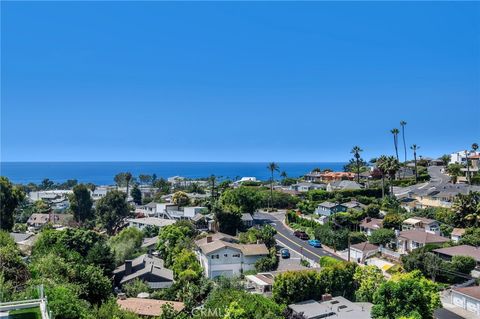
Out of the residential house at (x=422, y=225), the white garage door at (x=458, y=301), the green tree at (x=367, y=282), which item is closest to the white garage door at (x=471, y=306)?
the white garage door at (x=458, y=301)

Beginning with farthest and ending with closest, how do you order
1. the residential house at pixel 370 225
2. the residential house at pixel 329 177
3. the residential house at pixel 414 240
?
the residential house at pixel 329 177
the residential house at pixel 370 225
the residential house at pixel 414 240

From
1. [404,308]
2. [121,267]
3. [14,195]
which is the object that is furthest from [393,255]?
[14,195]

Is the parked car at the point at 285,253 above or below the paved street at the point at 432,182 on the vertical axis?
below

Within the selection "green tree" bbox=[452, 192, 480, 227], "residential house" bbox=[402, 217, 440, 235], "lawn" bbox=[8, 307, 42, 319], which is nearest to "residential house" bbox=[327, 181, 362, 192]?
"residential house" bbox=[402, 217, 440, 235]

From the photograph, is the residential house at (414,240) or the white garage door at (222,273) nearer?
the white garage door at (222,273)

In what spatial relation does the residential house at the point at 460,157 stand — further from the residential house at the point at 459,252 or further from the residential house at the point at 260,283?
the residential house at the point at 260,283

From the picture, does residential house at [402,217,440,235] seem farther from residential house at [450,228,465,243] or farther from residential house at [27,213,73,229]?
residential house at [27,213,73,229]

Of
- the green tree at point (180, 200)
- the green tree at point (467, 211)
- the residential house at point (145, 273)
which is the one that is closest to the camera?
the residential house at point (145, 273)
